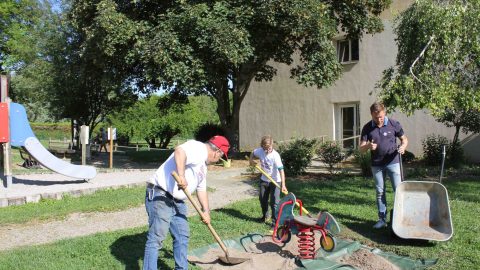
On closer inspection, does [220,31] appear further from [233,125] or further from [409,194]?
[409,194]

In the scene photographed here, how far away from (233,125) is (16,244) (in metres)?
11.9

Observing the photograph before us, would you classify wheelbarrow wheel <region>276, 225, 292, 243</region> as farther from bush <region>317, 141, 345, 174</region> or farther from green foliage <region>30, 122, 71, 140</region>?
green foliage <region>30, 122, 71, 140</region>

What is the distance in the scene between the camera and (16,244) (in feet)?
20.1

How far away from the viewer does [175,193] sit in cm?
442

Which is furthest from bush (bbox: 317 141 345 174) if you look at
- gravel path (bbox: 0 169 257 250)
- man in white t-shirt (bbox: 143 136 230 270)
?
man in white t-shirt (bbox: 143 136 230 270)

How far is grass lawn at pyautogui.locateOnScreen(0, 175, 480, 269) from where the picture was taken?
5098mm

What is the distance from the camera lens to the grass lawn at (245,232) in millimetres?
5098

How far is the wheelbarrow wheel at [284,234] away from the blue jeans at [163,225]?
1227mm

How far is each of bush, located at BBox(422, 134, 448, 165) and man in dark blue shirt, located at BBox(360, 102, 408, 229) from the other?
9214 millimetres

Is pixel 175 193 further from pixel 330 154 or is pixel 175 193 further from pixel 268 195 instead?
pixel 330 154

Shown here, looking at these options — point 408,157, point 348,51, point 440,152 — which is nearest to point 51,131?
point 348,51

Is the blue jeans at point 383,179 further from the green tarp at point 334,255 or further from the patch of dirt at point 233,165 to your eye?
the patch of dirt at point 233,165

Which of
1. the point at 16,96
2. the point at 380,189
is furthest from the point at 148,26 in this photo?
the point at 16,96

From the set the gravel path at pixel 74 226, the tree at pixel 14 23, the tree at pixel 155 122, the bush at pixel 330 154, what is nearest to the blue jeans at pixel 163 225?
the gravel path at pixel 74 226
